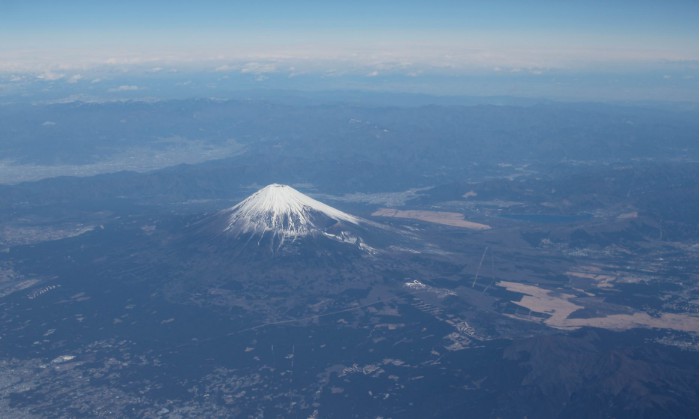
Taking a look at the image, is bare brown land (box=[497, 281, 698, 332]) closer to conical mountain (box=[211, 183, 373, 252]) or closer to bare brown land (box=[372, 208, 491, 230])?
conical mountain (box=[211, 183, 373, 252])

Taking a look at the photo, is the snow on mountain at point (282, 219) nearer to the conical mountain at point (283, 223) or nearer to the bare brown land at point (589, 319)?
the conical mountain at point (283, 223)

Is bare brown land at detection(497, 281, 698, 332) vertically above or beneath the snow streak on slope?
beneath

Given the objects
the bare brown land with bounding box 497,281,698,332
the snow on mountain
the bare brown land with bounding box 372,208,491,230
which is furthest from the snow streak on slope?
the bare brown land with bounding box 497,281,698,332

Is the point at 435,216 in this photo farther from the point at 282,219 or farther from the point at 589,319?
the point at 589,319

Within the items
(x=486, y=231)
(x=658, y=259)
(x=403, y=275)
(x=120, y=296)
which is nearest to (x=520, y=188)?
(x=486, y=231)

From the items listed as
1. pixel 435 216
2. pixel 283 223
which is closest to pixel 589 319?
pixel 283 223

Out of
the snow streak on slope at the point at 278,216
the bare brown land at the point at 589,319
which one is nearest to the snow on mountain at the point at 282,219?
the snow streak on slope at the point at 278,216
